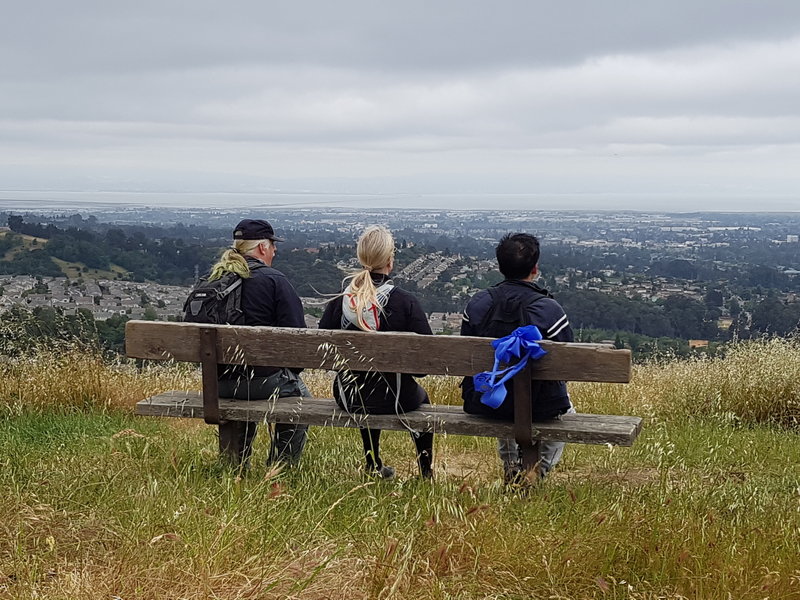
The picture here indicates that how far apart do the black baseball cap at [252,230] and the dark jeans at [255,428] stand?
81cm

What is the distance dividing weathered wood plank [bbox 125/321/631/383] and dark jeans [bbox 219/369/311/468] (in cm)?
25

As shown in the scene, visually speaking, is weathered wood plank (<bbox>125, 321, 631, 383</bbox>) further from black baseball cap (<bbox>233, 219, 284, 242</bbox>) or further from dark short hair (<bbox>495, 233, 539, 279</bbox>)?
black baseball cap (<bbox>233, 219, 284, 242</bbox>)

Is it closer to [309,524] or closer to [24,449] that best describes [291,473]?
[309,524]

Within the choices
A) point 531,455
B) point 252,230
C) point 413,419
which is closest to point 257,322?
point 252,230

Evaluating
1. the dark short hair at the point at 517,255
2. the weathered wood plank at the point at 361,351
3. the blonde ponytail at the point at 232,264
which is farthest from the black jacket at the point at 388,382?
the blonde ponytail at the point at 232,264

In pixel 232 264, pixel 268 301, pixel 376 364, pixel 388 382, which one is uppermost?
pixel 232 264

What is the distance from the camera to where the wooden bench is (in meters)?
4.26

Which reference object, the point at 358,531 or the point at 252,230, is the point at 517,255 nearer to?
the point at 252,230

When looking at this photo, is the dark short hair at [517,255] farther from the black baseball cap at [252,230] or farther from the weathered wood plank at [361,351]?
the black baseball cap at [252,230]

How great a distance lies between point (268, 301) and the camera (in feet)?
16.6

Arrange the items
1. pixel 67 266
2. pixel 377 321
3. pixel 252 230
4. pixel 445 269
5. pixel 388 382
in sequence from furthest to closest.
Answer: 1. pixel 67 266
2. pixel 445 269
3. pixel 252 230
4. pixel 377 321
5. pixel 388 382

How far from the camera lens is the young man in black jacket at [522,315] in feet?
14.8

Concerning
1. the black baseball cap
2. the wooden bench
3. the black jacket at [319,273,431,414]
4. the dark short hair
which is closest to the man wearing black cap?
the black baseball cap

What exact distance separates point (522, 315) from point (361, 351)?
85 cm
